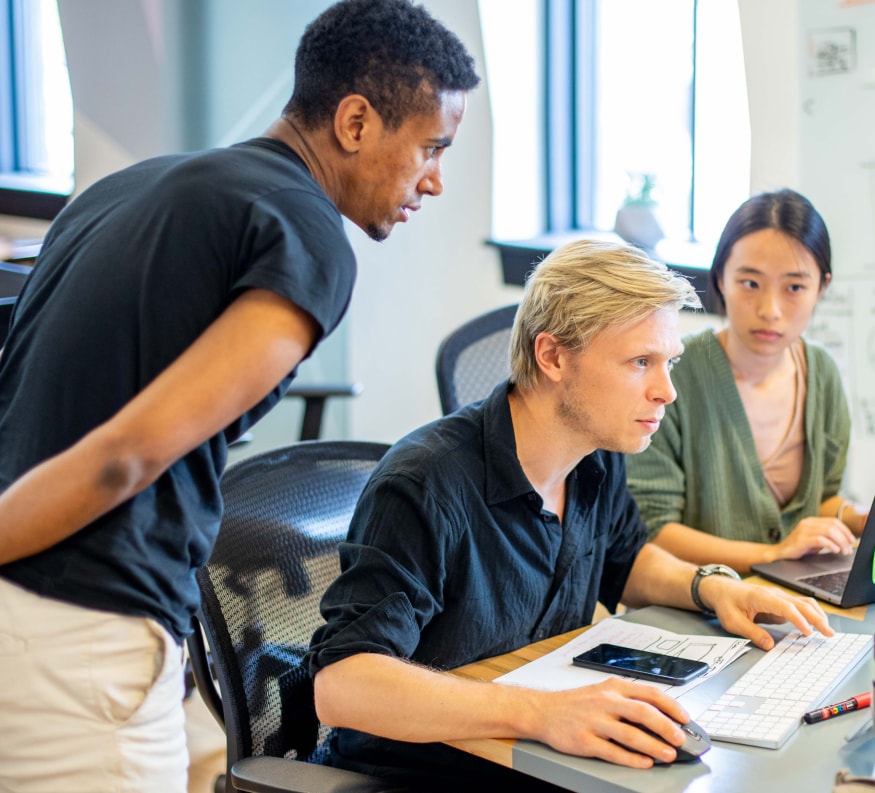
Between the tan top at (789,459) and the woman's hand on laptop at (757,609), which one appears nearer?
the woman's hand on laptop at (757,609)

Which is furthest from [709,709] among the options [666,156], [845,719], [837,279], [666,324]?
[666,156]

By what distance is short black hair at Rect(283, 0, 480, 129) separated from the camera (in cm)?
120

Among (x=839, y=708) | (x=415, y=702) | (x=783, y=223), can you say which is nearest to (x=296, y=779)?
(x=415, y=702)

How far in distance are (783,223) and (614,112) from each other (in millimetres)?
2286

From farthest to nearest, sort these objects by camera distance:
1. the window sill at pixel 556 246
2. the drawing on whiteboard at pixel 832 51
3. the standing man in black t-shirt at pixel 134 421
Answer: the window sill at pixel 556 246
the drawing on whiteboard at pixel 832 51
the standing man in black t-shirt at pixel 134 421

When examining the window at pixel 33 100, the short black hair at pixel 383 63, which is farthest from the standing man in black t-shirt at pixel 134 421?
the window at pixel 33 100

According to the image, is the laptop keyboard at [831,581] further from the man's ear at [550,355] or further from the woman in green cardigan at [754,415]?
the man's ear at [550,355]

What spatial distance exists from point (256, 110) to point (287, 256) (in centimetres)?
310

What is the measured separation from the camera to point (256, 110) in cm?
395

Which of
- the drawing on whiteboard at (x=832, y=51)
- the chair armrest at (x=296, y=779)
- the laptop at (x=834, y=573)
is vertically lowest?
the chair armrest at (x=296, y=779)

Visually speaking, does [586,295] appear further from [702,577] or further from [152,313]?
[152,313]

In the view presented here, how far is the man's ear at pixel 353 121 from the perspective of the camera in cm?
120

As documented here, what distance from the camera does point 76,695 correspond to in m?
1.06

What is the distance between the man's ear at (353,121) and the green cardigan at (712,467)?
103cm
